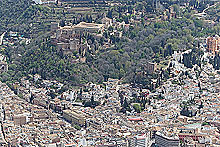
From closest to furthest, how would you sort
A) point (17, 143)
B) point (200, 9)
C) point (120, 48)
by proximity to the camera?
point (17, 143), point (120, 48), point (200, 9)

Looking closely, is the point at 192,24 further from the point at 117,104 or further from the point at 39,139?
the point at 39,139

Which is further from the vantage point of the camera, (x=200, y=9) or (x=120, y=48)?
(x=200, y=9)

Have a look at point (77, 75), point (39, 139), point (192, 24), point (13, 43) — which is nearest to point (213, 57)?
point (192, 24)

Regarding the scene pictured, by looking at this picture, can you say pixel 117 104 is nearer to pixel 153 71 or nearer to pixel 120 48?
pixel 153 71

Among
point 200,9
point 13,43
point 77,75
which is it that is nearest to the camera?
point 77,75

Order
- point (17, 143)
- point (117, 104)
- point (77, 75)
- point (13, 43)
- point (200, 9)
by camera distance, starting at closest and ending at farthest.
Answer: point (17, 143) < point (117, 104) < point (77, 75) < point (13, 43) < point (200, 9)

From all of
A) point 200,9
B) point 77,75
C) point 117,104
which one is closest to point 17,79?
point 77,75

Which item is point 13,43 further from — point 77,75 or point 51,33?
point 77,75

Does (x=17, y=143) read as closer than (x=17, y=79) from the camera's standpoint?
Yes

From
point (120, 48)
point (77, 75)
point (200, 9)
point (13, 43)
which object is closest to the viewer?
point (77, 75)
